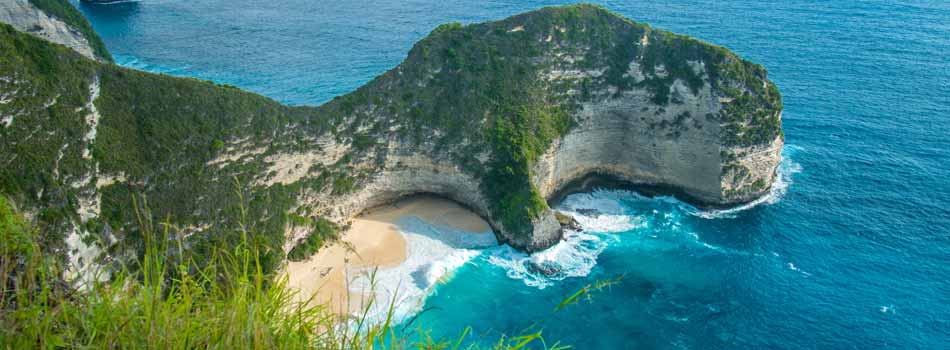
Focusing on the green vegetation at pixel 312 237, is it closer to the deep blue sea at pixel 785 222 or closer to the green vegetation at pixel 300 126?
Result: the green vegetation at pixel 300 126

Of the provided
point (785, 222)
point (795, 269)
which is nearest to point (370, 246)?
point (795, 269)

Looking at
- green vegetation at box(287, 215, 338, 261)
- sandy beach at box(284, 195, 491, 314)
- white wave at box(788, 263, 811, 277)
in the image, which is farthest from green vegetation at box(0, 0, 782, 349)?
white wave at box(788, 263, 811, 277)

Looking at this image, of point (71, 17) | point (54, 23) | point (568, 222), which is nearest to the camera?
point (568, 222)

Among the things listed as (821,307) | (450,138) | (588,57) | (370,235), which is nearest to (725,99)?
(588,57)

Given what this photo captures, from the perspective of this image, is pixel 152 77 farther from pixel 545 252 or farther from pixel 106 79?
pixel 545 252

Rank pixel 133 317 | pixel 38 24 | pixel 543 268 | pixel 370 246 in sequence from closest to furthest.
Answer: pixel 133 317 < pixel 543 268 < pixel 370 246 < pixel 38 24

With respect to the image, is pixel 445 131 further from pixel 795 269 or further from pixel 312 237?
pixel 795 269
